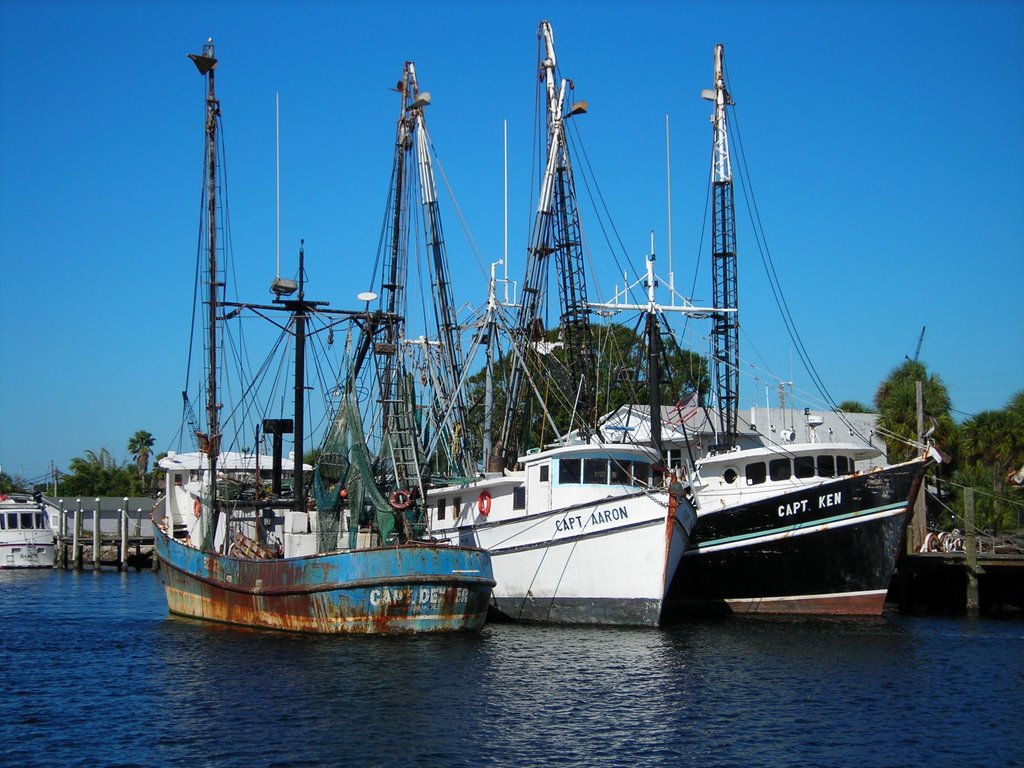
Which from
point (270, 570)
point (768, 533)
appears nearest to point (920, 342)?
point (768, 533)

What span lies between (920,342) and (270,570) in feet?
73.2

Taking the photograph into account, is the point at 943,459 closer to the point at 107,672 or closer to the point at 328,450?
the point at 328,450

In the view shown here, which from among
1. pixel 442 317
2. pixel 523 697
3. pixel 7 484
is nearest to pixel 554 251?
pixel 442 317

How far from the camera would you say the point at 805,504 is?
3394cm

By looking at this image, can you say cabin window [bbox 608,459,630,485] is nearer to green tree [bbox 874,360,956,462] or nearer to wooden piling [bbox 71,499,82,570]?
green tree [bbox 874,360,956,462]

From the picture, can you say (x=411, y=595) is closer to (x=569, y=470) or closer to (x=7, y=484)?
(x=569, y=470)

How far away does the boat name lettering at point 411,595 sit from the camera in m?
28.0

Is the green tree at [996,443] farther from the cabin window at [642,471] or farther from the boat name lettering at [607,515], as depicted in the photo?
the boat name lettering at [607,515]

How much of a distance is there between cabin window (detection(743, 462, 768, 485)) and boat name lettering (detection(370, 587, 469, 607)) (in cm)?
1242

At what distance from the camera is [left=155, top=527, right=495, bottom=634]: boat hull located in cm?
2789

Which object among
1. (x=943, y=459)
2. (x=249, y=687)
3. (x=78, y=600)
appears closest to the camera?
(x=249, y=687)

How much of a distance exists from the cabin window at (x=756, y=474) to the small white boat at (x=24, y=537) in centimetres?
4664

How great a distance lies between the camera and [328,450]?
Answer: 34.2m

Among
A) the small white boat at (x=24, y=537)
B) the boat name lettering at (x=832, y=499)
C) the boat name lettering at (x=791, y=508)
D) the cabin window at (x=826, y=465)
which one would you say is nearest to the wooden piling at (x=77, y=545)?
the small white boat at (x=24, y=537)
